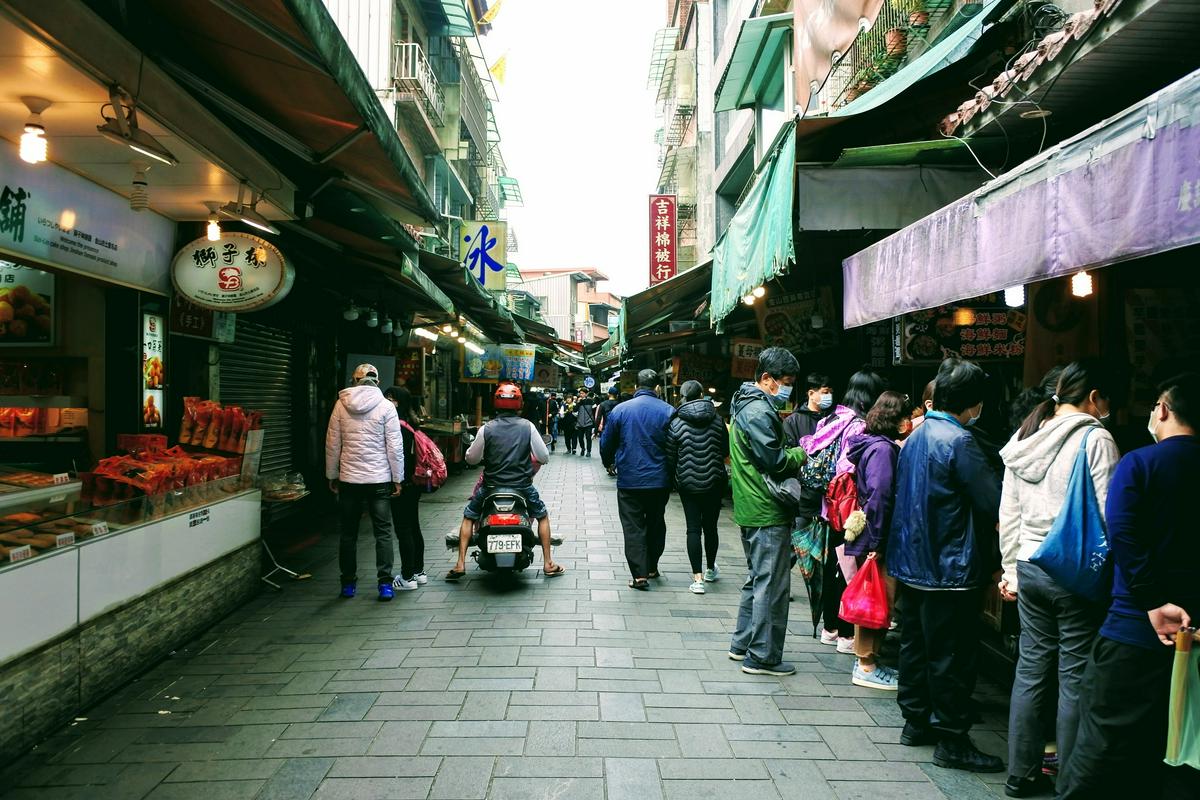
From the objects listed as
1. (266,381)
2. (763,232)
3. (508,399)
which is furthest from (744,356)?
(266,381)

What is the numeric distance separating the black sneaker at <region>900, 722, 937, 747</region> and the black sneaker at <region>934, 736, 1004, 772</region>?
188mm

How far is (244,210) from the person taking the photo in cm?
633

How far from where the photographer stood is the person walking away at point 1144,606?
279cm

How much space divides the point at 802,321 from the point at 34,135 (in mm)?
7863

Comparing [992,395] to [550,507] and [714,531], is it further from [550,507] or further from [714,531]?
[550,507]

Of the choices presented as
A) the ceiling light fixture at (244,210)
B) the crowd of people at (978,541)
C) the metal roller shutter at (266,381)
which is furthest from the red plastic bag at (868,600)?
the metal roller shutter at (266,381)

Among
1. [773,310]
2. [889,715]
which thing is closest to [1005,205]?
[889,715]

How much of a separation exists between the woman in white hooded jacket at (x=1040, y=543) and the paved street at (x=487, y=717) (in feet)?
1.31

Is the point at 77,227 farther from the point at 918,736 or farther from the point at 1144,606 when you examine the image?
the point at 1144,606

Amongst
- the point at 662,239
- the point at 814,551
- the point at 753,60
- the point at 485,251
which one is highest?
the point at 753,60

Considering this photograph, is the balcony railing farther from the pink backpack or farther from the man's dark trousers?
the man's dark trousers

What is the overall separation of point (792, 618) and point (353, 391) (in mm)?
4410

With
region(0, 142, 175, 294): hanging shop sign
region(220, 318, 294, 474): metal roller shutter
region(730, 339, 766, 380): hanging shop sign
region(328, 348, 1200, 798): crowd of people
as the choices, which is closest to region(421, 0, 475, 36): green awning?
region(220, 318, 294, 474): metal roller shutter

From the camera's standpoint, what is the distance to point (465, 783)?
3.58m
